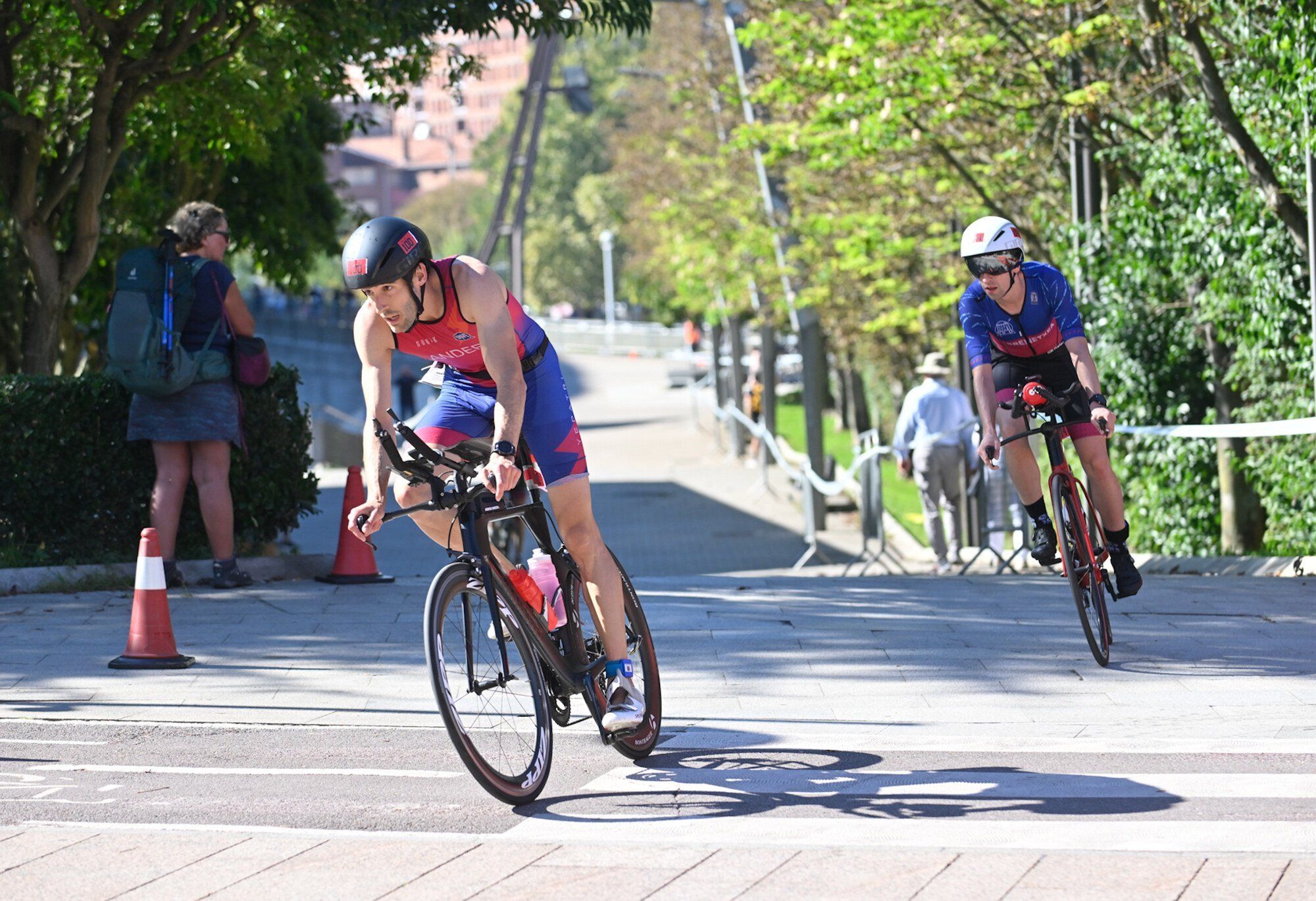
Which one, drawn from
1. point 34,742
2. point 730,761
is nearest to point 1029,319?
point 730,761

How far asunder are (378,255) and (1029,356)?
148 inches

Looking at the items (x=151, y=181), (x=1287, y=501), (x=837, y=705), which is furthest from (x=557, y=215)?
(x=837, y=705)

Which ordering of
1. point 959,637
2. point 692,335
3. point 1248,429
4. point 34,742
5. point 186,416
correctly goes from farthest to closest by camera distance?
point 692,335 < point 1248,429 < point 186,416 < point 959,637 < point 34,742

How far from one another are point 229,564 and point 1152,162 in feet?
28.3

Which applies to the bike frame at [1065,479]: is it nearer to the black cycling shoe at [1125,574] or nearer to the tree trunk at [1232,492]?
the black cycling shoe at [1125,574]

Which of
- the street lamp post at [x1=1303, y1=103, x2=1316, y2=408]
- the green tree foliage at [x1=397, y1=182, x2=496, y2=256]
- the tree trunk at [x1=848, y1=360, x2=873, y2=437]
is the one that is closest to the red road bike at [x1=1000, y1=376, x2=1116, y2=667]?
the street lamp post at [x1=1303, y1=103, x2=1316, y2=408]

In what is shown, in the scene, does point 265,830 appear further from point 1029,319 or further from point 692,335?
point 692,335

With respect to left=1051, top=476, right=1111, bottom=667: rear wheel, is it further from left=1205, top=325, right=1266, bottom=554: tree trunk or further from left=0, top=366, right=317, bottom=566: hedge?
left=1205, top=325, right=1266, bottom=554: tree trunk

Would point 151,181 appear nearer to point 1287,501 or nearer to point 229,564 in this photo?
point 229,564

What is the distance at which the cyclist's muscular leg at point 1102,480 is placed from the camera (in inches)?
301

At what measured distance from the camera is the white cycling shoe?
18.2 ft

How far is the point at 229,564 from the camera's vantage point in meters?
9.83

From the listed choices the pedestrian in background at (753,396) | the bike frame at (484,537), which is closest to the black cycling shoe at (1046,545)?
the bike frame at (484,537)

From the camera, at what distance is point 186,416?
951 centimetres
